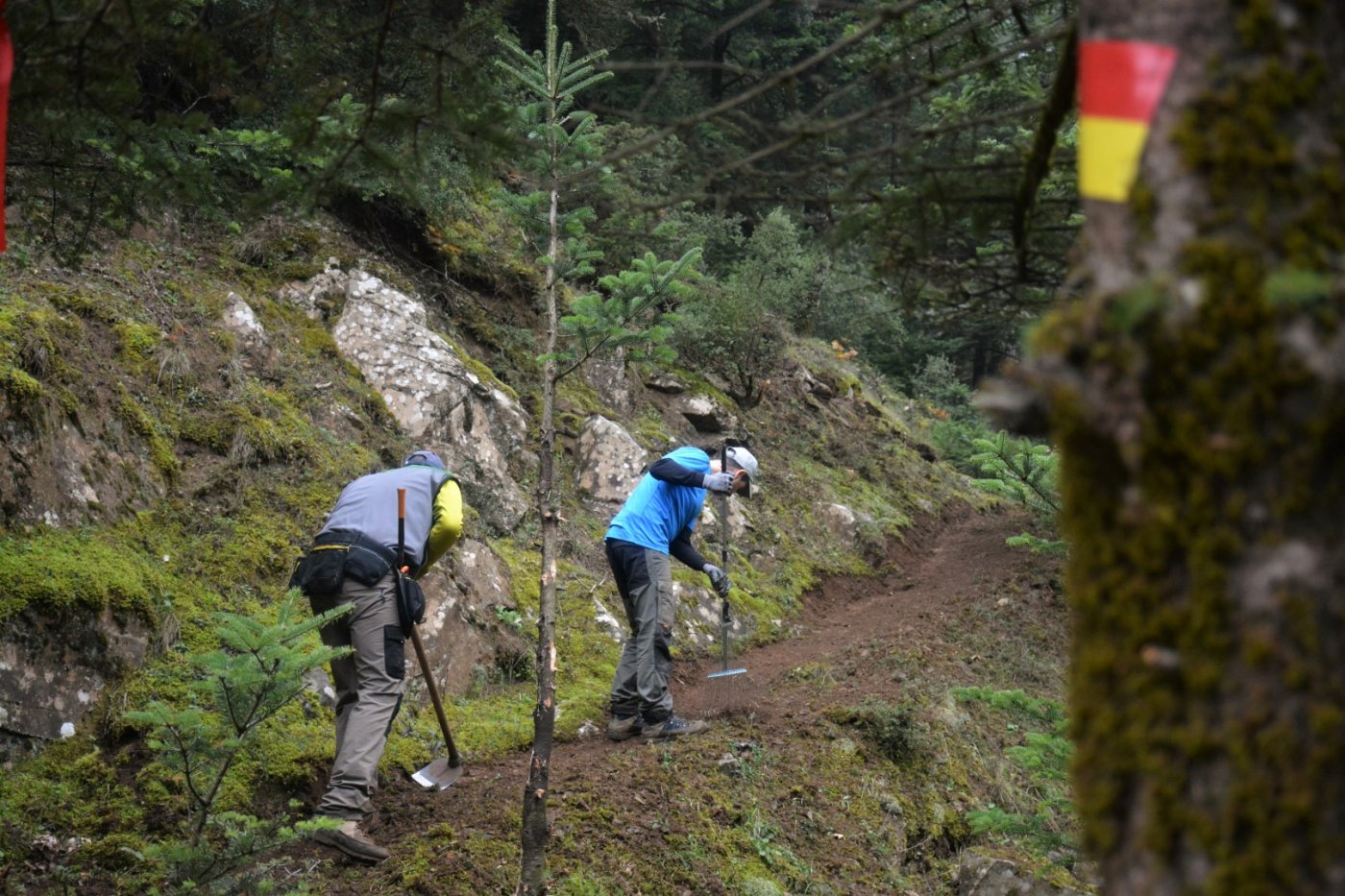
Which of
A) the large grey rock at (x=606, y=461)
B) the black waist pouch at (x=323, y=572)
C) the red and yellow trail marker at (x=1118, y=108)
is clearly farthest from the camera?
the large grey rock at (x=606, y=461)

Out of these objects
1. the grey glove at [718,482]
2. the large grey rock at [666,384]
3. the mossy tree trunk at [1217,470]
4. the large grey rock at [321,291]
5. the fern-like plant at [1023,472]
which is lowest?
the large grey rock at [666,384]

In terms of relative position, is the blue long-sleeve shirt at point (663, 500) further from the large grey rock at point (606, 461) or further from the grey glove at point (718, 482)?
the large grey rock at point (606, 461)

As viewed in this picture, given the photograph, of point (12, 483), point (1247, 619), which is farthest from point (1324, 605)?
point (12, 483)

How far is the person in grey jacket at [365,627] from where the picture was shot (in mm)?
4738

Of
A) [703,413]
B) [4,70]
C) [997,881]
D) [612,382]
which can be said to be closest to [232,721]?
[4,70]

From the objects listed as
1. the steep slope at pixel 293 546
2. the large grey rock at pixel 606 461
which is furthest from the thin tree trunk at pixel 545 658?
the large grey rock at pixel 606 461

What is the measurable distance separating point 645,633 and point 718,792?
48.4 inches

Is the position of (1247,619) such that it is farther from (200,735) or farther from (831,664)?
(831,664)

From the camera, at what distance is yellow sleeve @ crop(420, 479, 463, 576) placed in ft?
17.7

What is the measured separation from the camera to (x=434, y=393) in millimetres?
9688

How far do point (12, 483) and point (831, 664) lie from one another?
692cm

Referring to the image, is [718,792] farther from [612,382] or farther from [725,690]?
[612,382]

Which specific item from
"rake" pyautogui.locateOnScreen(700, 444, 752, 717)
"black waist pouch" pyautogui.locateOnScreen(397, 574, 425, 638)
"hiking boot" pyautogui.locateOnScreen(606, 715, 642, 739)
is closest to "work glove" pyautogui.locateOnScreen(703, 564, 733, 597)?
"rake" pyautogui.locateOnScreen(700, 444, 752, 717)

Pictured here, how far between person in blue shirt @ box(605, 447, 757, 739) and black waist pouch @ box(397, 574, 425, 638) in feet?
6.74
